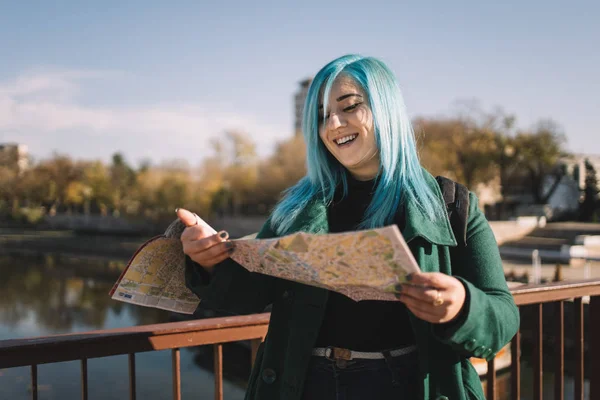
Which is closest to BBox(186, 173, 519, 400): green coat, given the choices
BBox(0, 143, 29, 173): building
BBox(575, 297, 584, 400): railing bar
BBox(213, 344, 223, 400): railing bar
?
BBox(213, 344, 223, 400): railing bar

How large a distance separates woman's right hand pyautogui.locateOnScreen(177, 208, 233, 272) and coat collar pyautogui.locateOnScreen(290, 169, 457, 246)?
0.24 metres

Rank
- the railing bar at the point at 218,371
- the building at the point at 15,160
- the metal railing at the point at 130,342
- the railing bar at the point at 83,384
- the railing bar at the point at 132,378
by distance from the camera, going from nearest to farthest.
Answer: the metal railing at the point at 130,342, the railing bar at the point at 83,384, the railing bar at the point at 132,378, the railing bar at the point at 218,371, the building at the point at 15,160

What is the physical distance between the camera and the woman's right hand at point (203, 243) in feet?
4.72

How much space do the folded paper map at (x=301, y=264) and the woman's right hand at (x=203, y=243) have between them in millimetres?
43

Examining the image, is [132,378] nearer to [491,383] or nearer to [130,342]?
[130,342]

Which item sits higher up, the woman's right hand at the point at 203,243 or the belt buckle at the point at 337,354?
the woman's right hand at the point at 203,243

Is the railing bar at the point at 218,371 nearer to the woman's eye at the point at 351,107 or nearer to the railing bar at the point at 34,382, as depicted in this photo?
the railing bar at the point at 34,382

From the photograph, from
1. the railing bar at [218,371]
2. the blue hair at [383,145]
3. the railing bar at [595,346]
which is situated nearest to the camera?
the blue hair at [383,145]

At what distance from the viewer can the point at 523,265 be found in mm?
26641

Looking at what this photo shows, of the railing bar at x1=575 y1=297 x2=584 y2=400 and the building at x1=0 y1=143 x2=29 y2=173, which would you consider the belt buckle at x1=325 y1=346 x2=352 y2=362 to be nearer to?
the railing bar at x1=575 y1=297 x2=584 y2=400

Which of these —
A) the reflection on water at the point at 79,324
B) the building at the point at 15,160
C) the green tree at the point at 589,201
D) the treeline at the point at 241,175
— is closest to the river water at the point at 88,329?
the reflection on water at the point at 79,324

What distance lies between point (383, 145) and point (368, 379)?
0.63 meters

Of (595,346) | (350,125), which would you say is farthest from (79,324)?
(350,125)

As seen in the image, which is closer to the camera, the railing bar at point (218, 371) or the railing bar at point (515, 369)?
the railing bar at point (218, 371)
